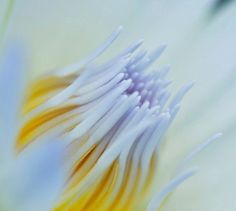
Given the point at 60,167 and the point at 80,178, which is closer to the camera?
the point at 60,167

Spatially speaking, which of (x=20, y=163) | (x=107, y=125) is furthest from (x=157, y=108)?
Result: (x=20, y=163)

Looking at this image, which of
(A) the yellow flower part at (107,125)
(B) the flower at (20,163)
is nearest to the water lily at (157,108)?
(A) the yellow flower part at (107,125)

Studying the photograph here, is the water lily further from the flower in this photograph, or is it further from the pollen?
the flower

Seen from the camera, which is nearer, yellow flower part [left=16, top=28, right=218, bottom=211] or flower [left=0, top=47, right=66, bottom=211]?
flower [left=0, top=47, right=66, bottom=211]

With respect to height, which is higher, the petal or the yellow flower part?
the yellow flower part

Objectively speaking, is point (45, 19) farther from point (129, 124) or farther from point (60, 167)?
point (60, 167)

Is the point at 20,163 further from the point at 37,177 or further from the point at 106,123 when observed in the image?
the point at 106,123

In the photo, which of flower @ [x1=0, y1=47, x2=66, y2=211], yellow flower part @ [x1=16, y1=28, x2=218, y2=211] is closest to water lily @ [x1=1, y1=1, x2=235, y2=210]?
yellow flower part @ [x1=16, y1=28, x2=218, y2=211]

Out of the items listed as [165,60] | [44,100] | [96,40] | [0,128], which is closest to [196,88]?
[165,60]

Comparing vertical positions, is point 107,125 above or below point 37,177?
above
